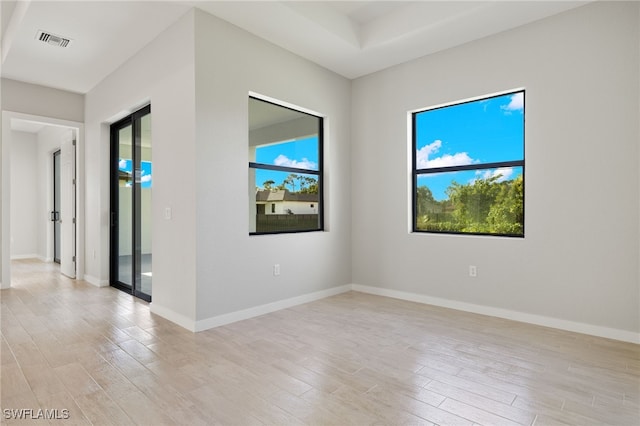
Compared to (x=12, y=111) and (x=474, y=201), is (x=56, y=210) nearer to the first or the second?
(x=12, y=111)

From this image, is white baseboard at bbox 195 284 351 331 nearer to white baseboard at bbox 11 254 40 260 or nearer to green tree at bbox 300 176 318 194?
green tree at bbox 300 176 318 194

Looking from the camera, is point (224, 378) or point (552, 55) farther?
point (552, 55)

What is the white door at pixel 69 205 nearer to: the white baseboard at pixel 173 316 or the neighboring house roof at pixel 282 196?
the white baseboard at pixel 173 316

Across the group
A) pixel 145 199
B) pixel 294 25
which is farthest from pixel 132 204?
pixel 294 25

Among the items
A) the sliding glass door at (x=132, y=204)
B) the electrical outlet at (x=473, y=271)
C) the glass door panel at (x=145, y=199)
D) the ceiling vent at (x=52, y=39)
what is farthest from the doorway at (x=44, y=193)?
the electrical outlet at (x=473, y=271)

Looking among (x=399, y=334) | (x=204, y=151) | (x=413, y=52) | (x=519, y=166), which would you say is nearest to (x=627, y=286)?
(x=519, y=166)

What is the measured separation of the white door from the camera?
5879mm

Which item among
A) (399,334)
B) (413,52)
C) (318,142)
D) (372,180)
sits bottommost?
(399,334)

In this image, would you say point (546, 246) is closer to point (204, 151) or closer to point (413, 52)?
point (413, 52)

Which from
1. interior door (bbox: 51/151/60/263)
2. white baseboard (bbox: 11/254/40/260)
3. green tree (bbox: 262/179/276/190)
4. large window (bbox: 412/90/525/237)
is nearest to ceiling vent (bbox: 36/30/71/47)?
green tree (bbox: 262/179/276/190)

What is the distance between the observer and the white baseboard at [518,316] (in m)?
3.13

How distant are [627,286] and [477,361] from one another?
1.59 m

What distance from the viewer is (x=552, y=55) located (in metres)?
3.45

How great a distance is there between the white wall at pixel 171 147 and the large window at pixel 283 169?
0.71 m
